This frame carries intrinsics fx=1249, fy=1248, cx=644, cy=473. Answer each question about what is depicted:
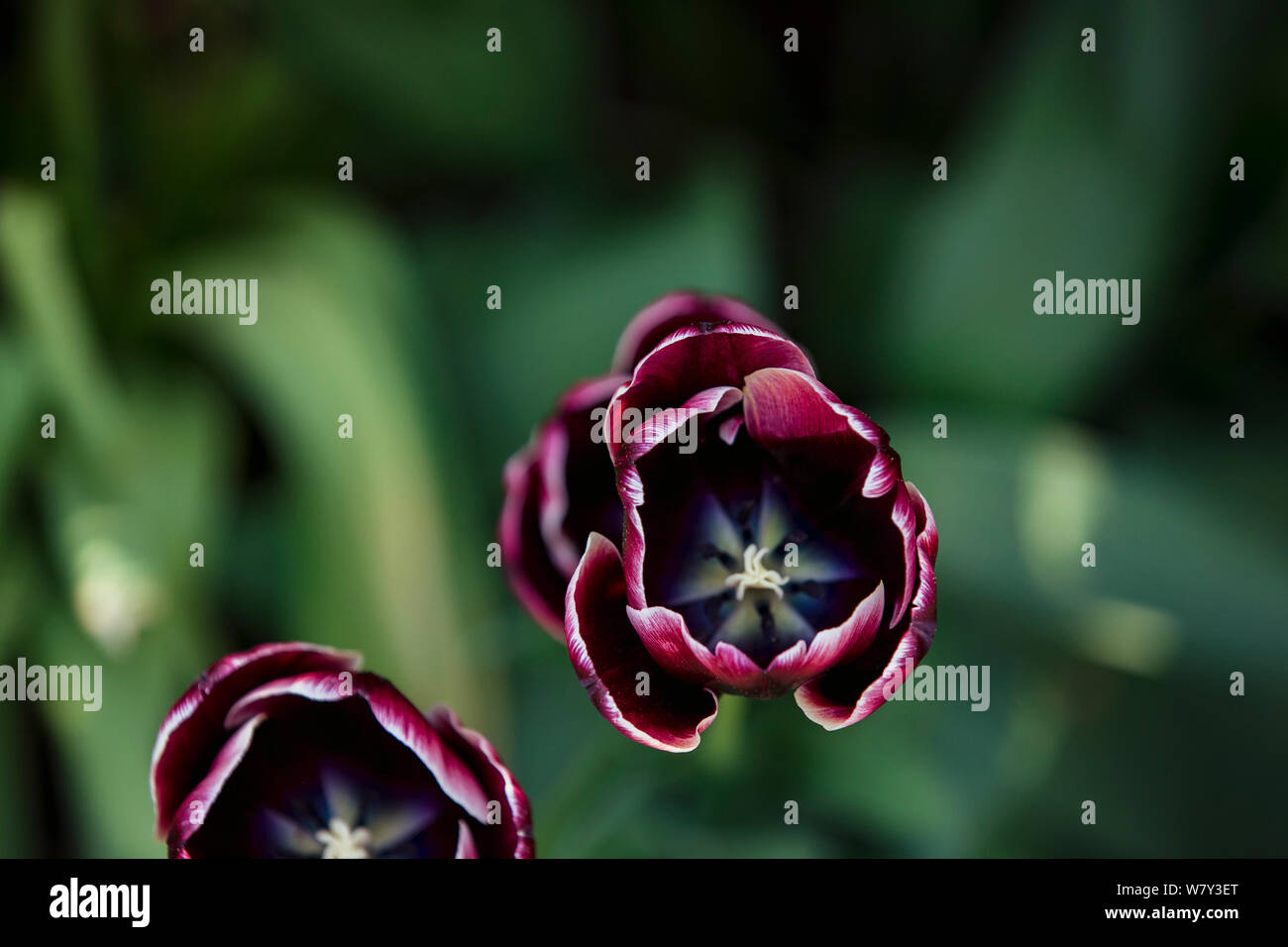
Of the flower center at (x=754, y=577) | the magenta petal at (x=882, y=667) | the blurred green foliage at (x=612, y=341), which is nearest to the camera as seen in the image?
the magenta petal at (x=882, y=667)

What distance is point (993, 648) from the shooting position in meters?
0.99

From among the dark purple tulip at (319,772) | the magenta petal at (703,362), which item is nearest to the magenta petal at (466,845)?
the dark purple tulip at (319,772)

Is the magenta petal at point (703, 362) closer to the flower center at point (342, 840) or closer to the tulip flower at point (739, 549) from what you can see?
the tulip flower at point (739, 549)

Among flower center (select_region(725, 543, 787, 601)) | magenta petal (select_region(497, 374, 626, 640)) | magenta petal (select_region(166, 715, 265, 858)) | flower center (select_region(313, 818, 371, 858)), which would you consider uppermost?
magenta petal (select_region(497, 374, 626, 640))

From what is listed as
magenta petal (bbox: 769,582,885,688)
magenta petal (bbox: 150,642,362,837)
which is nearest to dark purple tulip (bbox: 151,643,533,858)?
magenta petal (bbox: 150,642,362,837)

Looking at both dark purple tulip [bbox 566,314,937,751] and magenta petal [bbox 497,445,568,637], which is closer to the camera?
dark purple tulip [bbox 566,314,937,751]

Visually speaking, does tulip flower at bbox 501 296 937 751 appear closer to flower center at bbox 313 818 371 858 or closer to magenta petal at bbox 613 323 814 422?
magenta petal at bbox 613 323 814 422

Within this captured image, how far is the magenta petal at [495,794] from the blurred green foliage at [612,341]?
180 mm

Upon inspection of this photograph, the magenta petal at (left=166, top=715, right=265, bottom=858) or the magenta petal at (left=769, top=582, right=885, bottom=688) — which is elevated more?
the magenta petal at (left=769, top=582, right=885, bottom=688)

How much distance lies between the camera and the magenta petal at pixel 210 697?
1.80 ft

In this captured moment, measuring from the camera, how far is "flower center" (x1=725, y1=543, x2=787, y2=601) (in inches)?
22.8

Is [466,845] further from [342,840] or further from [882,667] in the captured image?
[882,667]

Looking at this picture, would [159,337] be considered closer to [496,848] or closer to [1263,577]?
[496,848]
